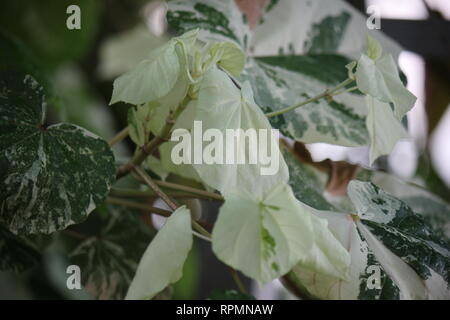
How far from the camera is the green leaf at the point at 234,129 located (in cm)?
30

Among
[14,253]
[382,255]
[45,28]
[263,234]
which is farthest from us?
[45,28]

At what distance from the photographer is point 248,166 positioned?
31 cm

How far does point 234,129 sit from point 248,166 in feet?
0.07

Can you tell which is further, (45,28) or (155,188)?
(45,28)

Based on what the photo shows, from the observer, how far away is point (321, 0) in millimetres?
540

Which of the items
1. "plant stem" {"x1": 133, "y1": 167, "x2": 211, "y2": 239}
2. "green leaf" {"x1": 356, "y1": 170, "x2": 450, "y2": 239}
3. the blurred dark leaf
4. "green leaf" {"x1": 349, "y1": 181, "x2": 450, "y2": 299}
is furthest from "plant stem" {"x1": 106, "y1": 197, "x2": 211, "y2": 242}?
the blurred dark leaf

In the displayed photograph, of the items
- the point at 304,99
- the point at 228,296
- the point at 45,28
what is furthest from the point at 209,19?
the point at 45,28

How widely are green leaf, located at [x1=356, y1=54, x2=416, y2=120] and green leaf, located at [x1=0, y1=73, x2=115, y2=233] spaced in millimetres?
162

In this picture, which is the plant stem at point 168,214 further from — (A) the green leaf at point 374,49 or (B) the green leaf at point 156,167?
(A) the green leaf at point 374,49

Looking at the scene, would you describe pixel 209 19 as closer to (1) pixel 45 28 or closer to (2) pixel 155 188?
(2) pixel 155 188

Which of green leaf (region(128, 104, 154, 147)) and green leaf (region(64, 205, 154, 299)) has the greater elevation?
green leaf (region(128, 104, 154, 147))

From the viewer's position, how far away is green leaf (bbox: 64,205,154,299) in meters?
0.51

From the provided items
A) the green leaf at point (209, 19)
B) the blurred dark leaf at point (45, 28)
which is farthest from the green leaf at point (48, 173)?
the blurred dark leaf at point (45, 28)

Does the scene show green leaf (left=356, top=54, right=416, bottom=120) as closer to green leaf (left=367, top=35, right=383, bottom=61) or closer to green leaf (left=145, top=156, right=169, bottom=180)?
green leaf (left=367, top=35, right=383, bottom=61)
